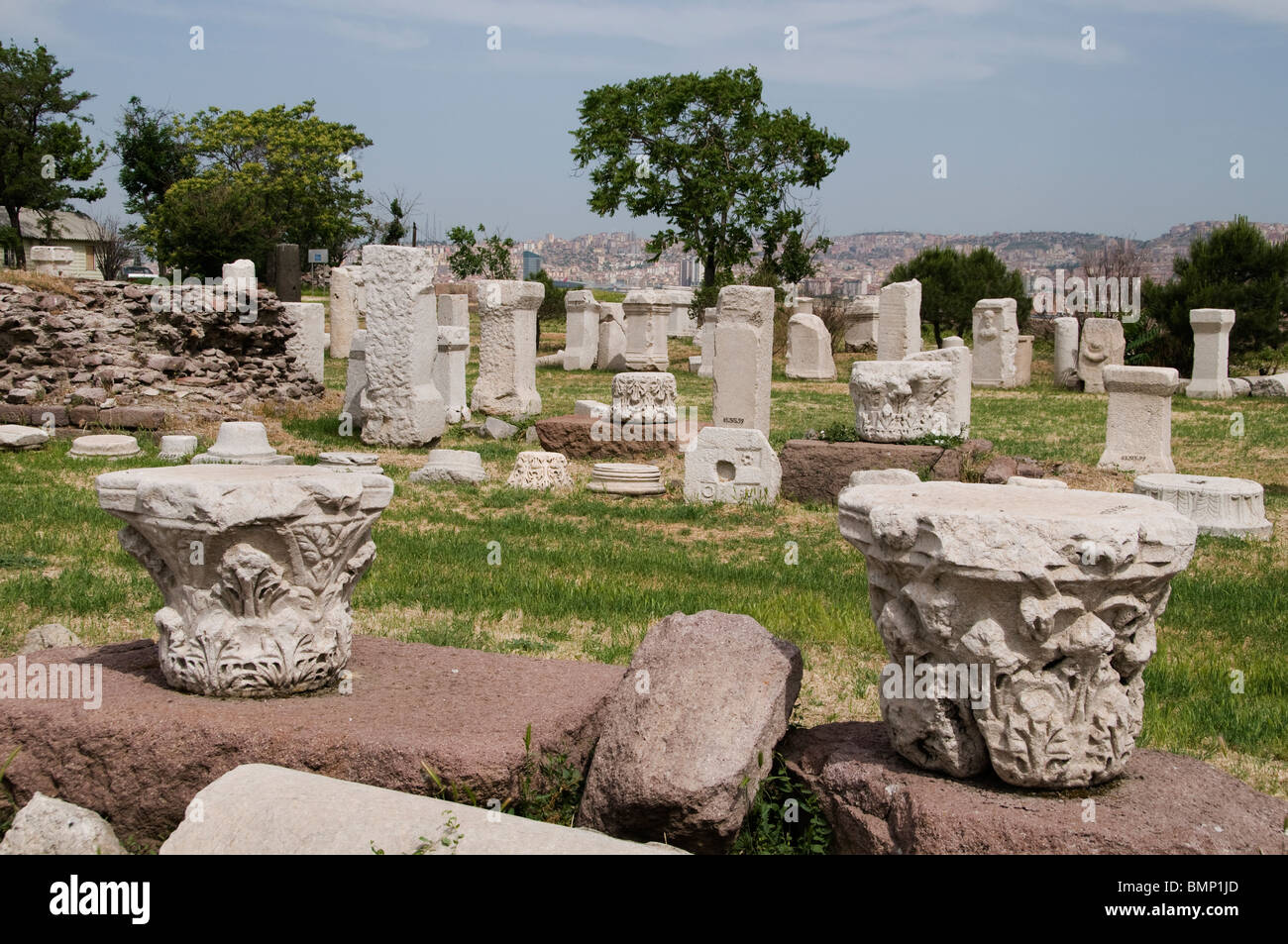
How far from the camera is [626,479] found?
10891mm

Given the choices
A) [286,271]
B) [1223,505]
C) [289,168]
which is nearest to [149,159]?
[289,168]

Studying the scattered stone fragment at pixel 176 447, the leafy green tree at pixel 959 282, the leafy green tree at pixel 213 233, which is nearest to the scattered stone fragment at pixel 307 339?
the scattered stone fragment at pixel 176 447

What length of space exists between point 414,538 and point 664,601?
95.7 inches

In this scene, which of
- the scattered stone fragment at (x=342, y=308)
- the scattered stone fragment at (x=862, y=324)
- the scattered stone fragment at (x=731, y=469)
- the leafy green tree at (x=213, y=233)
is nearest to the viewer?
the scattered stone fragment at (x=731, y=469)

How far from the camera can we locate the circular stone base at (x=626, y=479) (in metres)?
10.9

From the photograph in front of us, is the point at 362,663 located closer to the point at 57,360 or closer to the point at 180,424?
the point at 180,424

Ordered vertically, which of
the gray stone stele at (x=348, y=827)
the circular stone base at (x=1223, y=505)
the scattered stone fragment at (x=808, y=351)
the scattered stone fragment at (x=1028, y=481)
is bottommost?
the gray stone stele at (x=348, y=827)

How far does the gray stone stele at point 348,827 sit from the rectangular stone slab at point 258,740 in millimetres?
282

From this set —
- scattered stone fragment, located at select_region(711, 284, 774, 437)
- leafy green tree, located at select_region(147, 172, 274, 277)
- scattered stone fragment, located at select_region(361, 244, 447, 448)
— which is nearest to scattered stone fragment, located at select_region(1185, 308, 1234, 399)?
scattered stone fragment, located at select_region(711, 284, 774, 437)

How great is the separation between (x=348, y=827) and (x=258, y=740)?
2.44ft

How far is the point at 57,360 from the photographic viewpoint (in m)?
13.9

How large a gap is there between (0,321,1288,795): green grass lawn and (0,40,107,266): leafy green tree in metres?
27.1

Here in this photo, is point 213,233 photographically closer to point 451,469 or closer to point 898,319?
point 898,319

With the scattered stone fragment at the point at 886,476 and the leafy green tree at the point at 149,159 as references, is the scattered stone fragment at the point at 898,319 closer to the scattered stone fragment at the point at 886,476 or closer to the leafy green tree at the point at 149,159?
the scattered stone fragment at the point at 886,476
